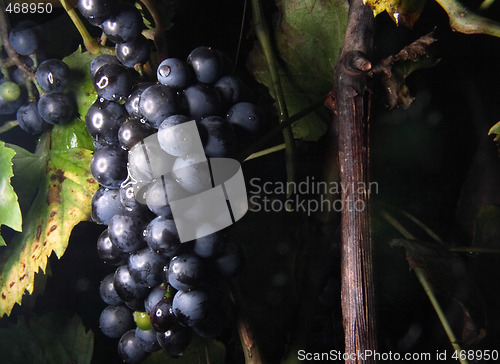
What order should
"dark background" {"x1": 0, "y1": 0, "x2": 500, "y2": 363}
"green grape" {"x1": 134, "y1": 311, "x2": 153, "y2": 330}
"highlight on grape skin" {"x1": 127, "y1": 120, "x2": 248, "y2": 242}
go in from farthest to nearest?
"dark background" {"x1": 0, "y1": 0, "x2": 500, "y2": 363} → "green grape" {"x1": 134, "y1": 311, "x2": 153, "y2": 330} → "highlight on grape skin" {"x1": 127, "y1": 120, "x2": 248, "y2": 242}

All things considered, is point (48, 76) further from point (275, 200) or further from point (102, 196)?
point (275, 200)

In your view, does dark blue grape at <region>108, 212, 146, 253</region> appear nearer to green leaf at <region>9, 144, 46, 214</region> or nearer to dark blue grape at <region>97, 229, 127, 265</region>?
dark blue grape at <region>97, 229, 127, 265</region>

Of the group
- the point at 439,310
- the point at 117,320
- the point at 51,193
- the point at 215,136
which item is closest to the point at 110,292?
the point at 117,320

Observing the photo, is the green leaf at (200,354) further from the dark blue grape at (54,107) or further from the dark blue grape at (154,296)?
the dark blue grape at (54,107)

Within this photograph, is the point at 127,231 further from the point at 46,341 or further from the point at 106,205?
the point at 46,341

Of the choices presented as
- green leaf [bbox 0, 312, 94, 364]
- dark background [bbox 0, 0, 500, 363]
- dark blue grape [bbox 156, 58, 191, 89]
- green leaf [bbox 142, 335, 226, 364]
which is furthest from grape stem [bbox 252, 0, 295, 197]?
green leaf [bbox 0, 312, 94, 364]

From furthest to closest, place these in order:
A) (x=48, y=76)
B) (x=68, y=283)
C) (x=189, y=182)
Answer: (x=68, y=283)
(x=48, y=76)
(x=189, y=182)

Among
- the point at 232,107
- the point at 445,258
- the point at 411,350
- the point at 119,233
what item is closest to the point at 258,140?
the point at 232,107
